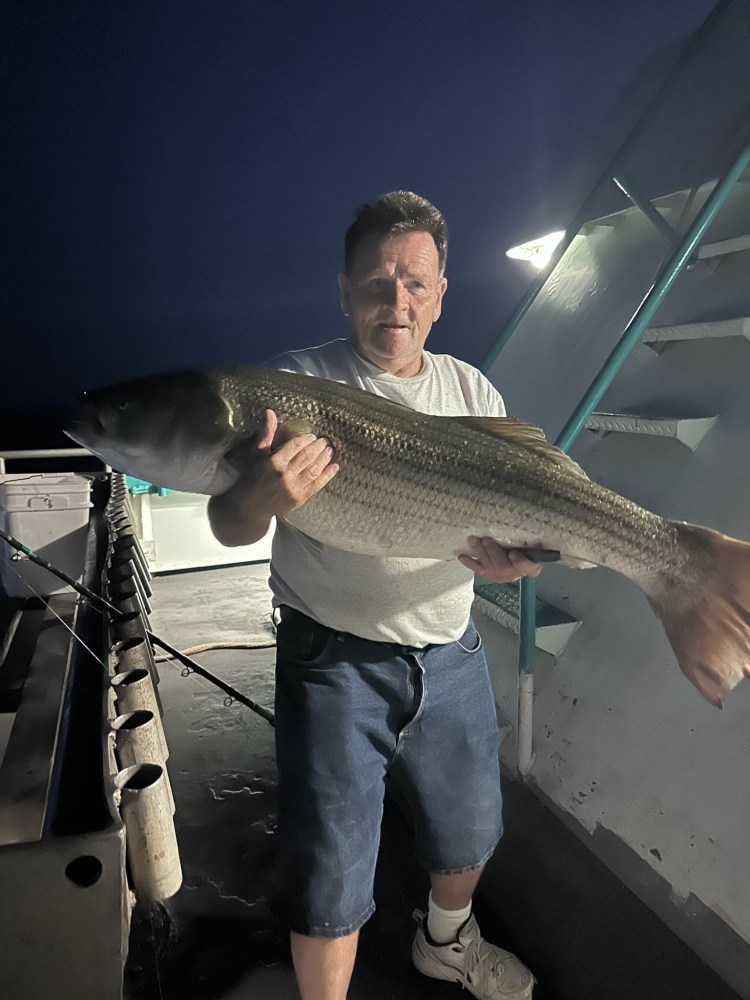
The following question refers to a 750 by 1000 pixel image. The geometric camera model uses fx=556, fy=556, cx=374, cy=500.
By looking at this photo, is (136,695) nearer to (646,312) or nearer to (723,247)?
(646,312)

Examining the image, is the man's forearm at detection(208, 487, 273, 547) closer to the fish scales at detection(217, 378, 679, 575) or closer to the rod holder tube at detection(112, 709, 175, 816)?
the fish scales at detection(217, 378, 679, 575)

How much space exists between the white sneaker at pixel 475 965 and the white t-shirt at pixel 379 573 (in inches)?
36.4

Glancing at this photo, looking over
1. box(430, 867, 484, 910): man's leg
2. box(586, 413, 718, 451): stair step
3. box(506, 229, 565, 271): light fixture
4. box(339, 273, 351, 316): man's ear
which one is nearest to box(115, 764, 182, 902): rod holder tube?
box(430, 867, 484, 910): man's leg

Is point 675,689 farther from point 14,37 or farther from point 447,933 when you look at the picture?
point 14,37

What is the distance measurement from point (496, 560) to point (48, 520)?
2.64 m

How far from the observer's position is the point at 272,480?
44.8 inches

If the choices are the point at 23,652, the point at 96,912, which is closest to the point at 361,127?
the point at 23,652

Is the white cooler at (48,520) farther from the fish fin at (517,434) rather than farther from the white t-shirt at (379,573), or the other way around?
the fish fin at (517,434)

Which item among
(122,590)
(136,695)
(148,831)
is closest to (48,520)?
(122,590)

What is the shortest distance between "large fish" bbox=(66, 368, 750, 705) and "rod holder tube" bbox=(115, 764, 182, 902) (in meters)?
0.63

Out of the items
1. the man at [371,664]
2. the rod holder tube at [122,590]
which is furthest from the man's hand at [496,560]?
the rod holder tube at [122,590]

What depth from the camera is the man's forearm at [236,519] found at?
1.17m

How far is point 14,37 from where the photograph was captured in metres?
2.40

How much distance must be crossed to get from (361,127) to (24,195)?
190cm
